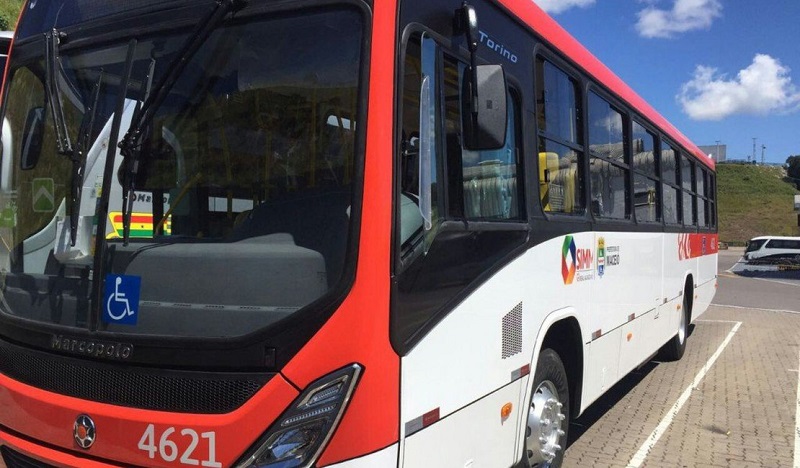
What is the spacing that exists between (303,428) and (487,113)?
1.41m

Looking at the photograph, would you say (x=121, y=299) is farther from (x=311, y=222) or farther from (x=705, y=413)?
(x=705, y=413)

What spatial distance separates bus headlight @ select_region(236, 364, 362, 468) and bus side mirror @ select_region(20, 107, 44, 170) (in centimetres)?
190

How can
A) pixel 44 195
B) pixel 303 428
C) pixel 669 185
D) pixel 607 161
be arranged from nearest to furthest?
1. pixel 303 428
2. pixel 44 195
3. pixel 607 161
4. pixel 669 185

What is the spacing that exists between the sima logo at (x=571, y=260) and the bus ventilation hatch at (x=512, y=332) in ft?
2.66

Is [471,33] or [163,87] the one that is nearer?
[163,87]

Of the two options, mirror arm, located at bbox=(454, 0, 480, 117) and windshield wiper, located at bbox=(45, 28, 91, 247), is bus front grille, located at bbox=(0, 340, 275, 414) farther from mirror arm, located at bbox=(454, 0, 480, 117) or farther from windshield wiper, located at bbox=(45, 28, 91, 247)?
mirror arm, located at bbox=(454, 0, 480, 117)

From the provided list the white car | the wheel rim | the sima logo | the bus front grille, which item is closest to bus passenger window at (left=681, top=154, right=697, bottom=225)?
the sima logo

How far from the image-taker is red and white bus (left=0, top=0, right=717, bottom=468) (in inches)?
91.0

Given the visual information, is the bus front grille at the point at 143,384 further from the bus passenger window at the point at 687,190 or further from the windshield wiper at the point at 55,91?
the bus passenger window at the point at 687,190

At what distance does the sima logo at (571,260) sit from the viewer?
13.8 ft

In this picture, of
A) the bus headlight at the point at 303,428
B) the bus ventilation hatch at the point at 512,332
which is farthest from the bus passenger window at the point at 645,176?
the bus headlight at the point at 303,428

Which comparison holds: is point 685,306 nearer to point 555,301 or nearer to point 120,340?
point 555,301

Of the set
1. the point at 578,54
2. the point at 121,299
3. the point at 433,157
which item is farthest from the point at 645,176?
the point at 121,299

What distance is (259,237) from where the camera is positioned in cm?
257
